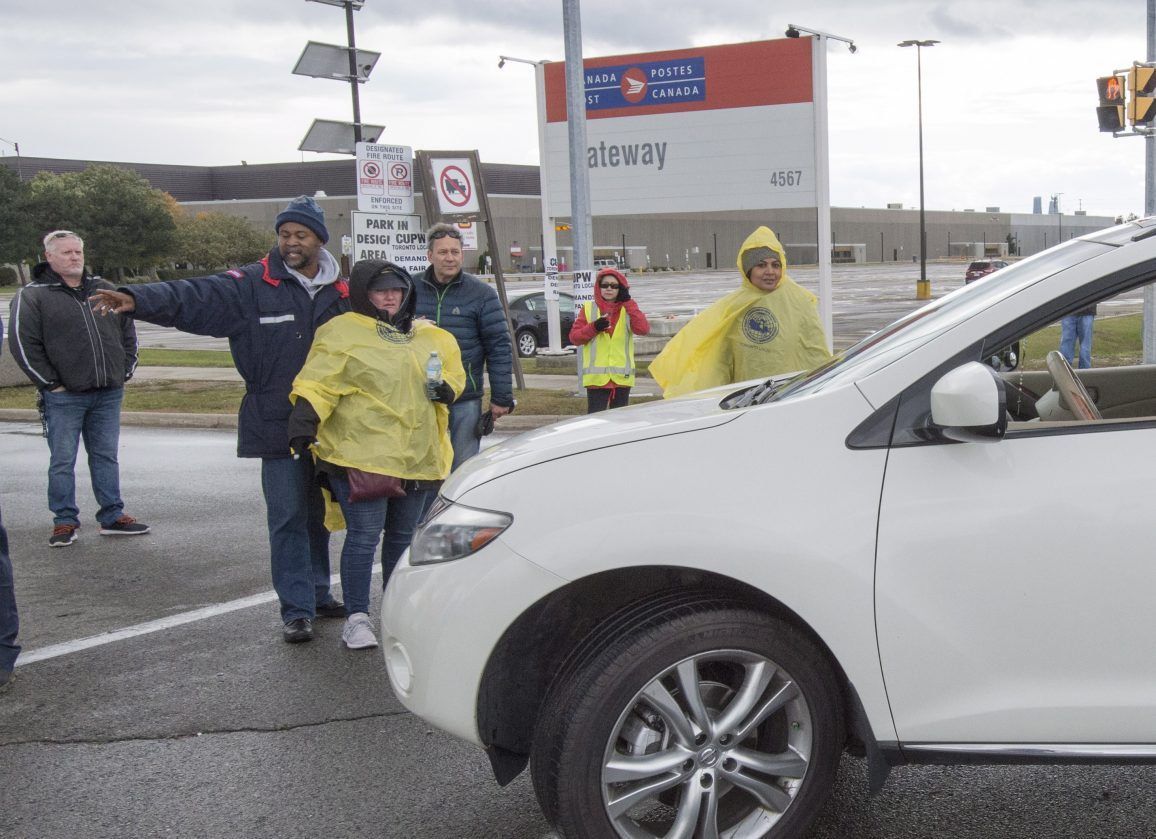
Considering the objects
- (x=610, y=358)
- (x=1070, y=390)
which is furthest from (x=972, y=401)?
(x=610, y=358)

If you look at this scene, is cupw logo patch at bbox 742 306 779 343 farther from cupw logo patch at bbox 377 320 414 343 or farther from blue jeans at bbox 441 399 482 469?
cupw logo patch at bbox 377 320 414 343

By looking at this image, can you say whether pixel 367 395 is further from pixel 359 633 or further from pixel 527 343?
pixel 527 343

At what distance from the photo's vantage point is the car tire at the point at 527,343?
22.8m

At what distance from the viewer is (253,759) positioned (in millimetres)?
4031

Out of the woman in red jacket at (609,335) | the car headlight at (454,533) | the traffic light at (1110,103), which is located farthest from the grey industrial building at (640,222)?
the car headlight at (454,533)

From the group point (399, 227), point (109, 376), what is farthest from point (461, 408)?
point (399, 227)

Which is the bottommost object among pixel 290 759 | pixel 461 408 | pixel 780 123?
pixel 290 759

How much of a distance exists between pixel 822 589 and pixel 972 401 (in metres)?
0.57

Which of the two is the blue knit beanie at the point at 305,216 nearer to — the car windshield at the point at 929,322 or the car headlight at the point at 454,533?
the car headlight at the point at 454,533

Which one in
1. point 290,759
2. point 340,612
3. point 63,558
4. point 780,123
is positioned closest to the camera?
point 290,759

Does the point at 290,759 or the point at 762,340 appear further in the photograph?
the point at 762,340

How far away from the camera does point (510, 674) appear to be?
10.4 feet

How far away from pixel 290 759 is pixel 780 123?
15.1 m

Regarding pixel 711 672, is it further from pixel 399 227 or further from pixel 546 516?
pixel 399 227
